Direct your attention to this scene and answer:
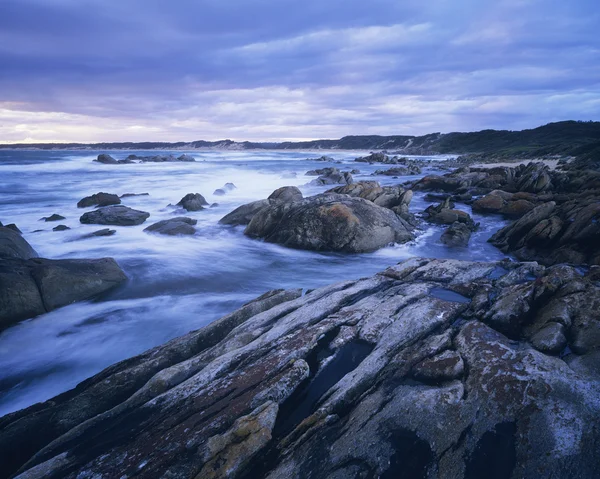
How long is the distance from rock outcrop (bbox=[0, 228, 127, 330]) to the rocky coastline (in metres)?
3.55

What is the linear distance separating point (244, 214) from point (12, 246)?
8.38 meters

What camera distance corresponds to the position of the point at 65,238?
1398cm

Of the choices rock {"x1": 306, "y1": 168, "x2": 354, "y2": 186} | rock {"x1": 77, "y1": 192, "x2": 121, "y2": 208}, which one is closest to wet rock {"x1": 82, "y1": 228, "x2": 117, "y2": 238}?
rock {"x1": 77, "y1": 192, "x2": 121, "y2": 208}

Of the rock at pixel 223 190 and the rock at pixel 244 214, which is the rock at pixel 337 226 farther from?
the rock at pixel 223 190

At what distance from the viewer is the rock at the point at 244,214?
15430mm

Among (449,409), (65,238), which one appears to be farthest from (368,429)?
(65,238)

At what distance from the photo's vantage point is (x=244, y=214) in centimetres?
1565

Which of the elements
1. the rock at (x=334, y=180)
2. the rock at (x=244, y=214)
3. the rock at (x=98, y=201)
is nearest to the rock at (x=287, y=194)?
the rock at (x=244, y=214)

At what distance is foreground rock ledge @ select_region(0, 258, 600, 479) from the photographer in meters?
2.61

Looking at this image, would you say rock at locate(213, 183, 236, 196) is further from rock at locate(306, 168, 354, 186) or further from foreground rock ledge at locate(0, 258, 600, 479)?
foreground rock ledge at locate(0, 258, 600, 479)

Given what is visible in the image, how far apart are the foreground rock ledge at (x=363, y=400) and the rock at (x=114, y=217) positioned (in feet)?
41.2

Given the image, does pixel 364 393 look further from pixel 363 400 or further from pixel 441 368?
pixel 441 368

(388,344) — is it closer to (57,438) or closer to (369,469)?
(369,469)

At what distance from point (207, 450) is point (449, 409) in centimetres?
213
